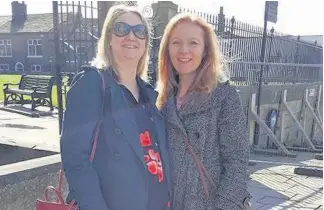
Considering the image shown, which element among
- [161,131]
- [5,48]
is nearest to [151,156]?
[161,131]

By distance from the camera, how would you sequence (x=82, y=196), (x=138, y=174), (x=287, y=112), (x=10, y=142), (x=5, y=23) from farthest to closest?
1. (x=5, y=23)
2. (x=287, y=112)
3. (x=10, y=142)
4. (x=138, y=174)
5. (x=82, y=196)

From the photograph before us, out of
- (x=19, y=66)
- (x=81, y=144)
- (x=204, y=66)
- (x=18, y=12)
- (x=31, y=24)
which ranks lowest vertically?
(x=19, y=66)

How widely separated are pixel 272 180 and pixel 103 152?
4631mm

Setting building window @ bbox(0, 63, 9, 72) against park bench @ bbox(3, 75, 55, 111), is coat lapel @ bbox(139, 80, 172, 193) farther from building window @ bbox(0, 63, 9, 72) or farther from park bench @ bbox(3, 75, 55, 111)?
building window @ bbox(0, 63, 9, 72)

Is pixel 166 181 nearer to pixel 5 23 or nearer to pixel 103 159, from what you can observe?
pixel 103 159

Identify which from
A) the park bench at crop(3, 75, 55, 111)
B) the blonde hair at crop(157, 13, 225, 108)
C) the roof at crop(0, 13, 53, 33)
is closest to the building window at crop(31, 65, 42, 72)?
the roof at crop(0, 13, 53, 33)

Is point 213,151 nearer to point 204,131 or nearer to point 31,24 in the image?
point 204,131

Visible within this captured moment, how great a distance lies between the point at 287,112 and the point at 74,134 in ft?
31.1

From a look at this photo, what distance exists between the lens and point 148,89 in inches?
85.0

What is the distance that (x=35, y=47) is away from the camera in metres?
37.5

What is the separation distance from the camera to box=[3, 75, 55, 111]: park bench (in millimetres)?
11320

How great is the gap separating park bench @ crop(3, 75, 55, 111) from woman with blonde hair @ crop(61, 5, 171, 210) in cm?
967

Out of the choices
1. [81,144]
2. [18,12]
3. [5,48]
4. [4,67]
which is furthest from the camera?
[18,12]

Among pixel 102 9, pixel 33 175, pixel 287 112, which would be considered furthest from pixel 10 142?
pixel 287 112
